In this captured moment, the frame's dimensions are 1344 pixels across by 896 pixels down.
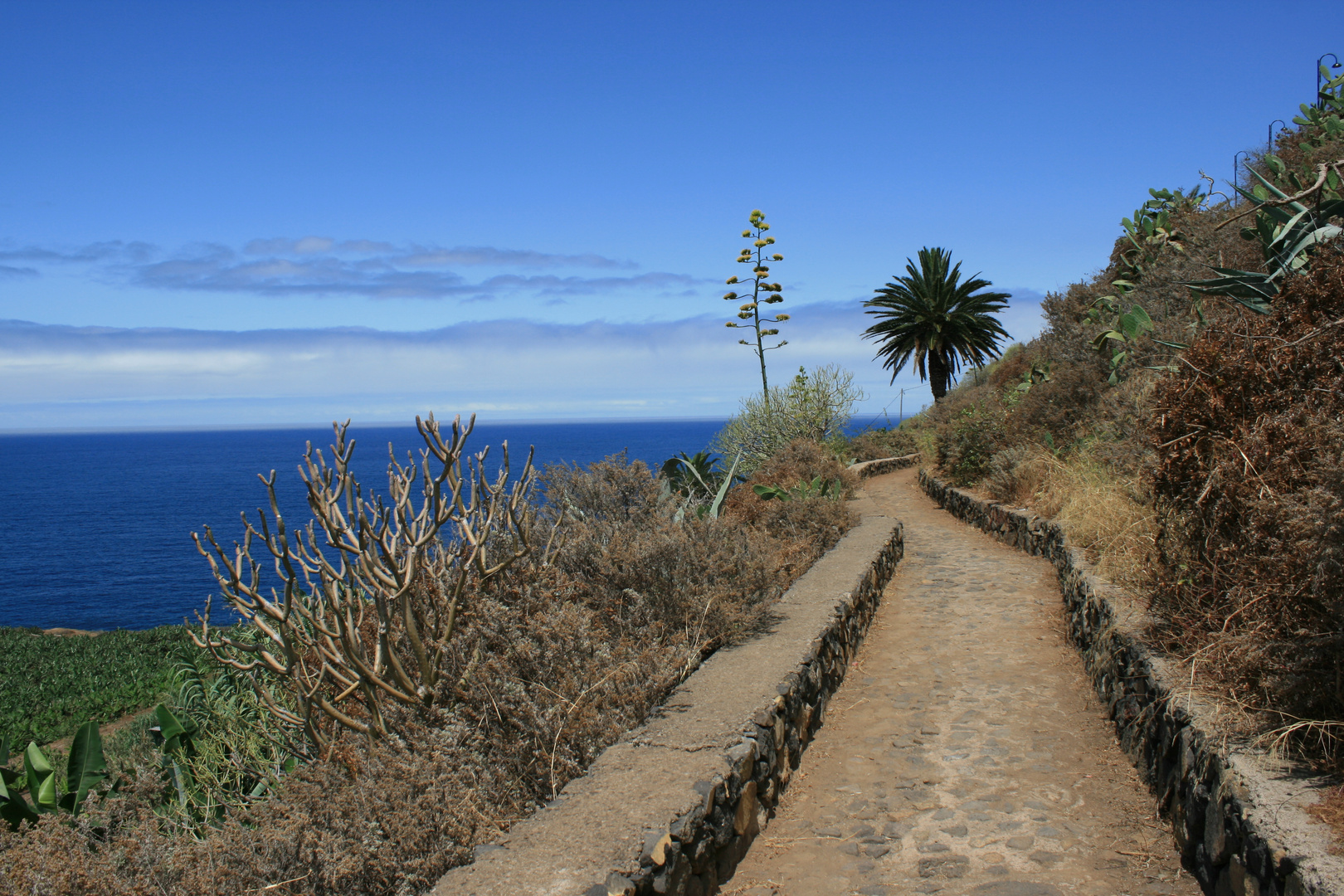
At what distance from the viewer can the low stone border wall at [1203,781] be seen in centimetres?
255

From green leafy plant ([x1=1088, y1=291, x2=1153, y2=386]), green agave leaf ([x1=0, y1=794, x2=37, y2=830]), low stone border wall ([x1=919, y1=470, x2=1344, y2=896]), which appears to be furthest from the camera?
green leafy plant ([x1=1088, y1=291, x2=1153, y2=386])

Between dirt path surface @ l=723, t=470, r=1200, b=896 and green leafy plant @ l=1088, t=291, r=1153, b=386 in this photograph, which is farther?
green leafy plant @ l=1088, t=291, r=1153, b=386

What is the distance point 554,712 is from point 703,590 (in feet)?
6.01

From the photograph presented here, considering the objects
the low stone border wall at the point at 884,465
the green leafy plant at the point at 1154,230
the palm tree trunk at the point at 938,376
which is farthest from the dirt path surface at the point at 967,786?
the palm tree trunk at the point at 938,376

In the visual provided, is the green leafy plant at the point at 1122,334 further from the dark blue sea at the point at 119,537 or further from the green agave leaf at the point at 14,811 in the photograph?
the green agave leaf at the point at 14,811

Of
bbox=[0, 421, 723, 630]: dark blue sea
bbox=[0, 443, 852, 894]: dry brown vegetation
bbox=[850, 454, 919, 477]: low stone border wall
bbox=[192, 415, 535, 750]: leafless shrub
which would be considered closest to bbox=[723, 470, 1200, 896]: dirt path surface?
bbox=[0, 443, 852, 894]: dry brown vegetation

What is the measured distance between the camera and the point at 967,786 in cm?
430

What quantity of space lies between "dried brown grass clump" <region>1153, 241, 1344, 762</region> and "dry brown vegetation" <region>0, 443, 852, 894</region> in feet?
8.66

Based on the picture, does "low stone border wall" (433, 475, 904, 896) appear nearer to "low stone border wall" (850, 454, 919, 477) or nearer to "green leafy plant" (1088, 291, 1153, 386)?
"green leafy plant" (1088, 291, 1153, 386)

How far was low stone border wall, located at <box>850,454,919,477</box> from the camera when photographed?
20.0m

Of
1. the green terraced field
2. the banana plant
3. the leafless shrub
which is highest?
the leafless shrub

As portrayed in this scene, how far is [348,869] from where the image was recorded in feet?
8.93

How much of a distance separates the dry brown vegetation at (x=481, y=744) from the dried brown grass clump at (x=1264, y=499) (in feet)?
8.66

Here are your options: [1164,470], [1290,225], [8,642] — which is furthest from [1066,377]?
[8,642]
